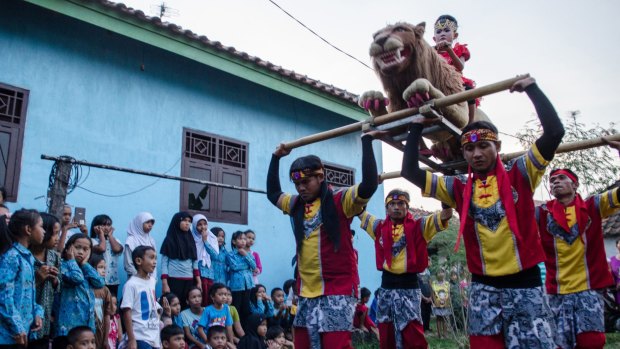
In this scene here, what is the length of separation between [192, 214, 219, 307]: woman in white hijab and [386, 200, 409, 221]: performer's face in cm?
291

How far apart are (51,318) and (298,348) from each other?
2.34 metres

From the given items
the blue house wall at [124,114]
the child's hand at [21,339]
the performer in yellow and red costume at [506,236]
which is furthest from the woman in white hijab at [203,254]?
the performer in yellow and red costume at [506,236]

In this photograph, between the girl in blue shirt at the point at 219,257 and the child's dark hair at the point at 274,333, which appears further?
the girl in blue shirt at the point at 219,257

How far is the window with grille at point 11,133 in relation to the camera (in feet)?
19.6

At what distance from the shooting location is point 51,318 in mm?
4477

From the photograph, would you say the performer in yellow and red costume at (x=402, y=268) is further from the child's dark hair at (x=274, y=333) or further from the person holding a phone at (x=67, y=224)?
the person holding a phone at (x=67, y=224)

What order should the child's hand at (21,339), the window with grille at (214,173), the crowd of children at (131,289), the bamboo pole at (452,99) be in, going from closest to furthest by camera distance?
the bamboo pole at (452,99) < the child's hand at (21,339) < the crowd of children at (131,289) < the window with grille at (214,173)

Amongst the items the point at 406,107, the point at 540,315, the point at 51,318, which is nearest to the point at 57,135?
the point at 51,318

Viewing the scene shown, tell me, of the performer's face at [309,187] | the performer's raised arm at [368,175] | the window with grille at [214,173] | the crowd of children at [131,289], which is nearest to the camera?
the performer's raised arm at [368,175]

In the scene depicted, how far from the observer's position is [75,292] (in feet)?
15.2

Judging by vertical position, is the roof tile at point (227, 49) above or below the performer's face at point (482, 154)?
above

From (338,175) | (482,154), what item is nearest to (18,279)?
(482,154)

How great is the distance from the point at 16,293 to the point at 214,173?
14.6ft

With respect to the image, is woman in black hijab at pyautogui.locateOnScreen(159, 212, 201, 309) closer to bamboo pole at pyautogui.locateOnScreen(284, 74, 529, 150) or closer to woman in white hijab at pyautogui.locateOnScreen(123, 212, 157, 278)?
woman in white hijab at pyautogui.locateOnScreen(123, 212, 157, 278)
